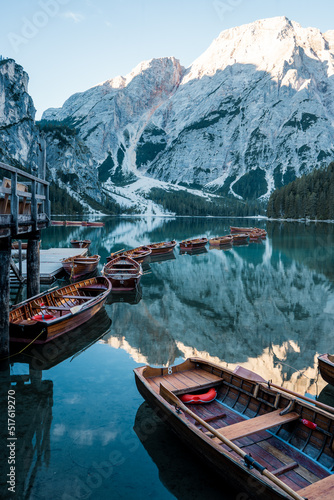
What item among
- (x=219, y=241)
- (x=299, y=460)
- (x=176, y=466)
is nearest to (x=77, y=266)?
(x=176, y=466)

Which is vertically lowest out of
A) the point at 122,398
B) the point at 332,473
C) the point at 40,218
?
the point at 122,398

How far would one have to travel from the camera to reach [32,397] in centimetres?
1230

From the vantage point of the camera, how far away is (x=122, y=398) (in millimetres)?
12430

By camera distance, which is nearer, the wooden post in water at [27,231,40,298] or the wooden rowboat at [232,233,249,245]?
the wooden post in water at [27,231,40,298]

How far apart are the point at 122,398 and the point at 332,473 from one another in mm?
7160

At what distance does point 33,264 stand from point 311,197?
468 feet

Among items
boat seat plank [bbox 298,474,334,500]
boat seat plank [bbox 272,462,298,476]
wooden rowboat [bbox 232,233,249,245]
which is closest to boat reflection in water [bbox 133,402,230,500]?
boat seat plank [bbox 272,462,298,476]

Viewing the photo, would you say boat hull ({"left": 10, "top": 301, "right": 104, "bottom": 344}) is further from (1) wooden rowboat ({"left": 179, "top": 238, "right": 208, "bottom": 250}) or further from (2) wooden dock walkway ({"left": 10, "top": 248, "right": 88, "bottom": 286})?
(1) wooden rowboat ({"left": 179, "top": 238, "right": 208, "bottom": 250})

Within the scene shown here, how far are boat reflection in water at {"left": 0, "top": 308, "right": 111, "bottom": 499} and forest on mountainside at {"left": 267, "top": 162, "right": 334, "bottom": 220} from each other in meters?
138

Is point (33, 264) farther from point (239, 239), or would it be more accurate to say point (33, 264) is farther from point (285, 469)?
point (239, 239)

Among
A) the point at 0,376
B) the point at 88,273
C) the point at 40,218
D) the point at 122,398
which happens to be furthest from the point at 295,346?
the point at 88,273

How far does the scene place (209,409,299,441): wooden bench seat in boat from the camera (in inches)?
330

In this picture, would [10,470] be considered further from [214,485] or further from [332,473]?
[332,473]

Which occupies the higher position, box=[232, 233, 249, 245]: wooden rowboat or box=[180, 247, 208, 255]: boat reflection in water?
box=[232, 233, 249, 245]: wooden rowboat
